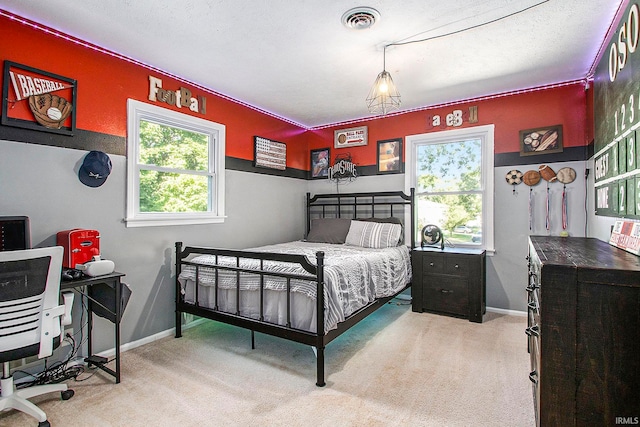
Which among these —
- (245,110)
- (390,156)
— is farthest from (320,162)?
(245,110)

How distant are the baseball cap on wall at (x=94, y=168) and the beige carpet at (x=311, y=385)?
1.42m

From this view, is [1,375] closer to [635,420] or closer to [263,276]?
[263,276]

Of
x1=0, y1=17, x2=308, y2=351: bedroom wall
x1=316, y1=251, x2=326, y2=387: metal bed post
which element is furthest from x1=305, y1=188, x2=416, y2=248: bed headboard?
x1=316, y1=251, x2=326, y2=387: metal bed post

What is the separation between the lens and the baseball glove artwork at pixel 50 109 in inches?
87.4

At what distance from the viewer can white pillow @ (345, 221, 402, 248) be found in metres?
3.78

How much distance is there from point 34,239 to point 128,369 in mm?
1125

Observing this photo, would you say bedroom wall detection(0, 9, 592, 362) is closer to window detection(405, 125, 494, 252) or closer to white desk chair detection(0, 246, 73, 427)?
window detection(405, 125, 494, 252)

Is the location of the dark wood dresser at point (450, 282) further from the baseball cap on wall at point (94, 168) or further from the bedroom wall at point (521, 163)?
the baseball cap on wall at point (94, 168)

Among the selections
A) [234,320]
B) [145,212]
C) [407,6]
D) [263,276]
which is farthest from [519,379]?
[145,212]

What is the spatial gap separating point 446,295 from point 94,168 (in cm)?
347

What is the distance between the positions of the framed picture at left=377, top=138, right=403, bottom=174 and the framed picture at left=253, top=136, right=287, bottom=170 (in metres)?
1.31

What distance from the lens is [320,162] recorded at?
4918 millimetres

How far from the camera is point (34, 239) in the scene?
7.30 feet

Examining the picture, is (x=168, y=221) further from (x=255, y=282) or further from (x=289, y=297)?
(x=289, y=297)
